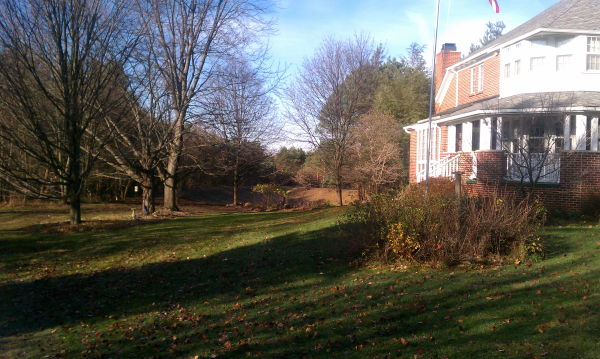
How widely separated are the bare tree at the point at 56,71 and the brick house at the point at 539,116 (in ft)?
41.3

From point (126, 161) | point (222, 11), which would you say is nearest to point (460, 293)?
point (126, 161)

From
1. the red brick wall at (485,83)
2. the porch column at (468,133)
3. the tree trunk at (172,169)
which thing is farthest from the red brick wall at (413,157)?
the tree trunk at (172,169)

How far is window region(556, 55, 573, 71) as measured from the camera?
16391 millimetres

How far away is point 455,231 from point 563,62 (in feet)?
39.4

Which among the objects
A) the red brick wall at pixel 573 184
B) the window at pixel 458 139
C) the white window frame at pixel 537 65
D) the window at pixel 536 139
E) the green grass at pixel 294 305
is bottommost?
the green grass at pixel 294 305

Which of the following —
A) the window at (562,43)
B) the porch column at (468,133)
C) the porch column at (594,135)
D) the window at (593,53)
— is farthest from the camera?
the porch column at (468,133)

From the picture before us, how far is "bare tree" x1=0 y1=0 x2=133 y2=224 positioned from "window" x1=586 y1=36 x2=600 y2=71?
54.7 feet

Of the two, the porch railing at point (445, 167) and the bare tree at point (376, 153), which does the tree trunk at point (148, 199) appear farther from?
the porch railing at point (445, 167)

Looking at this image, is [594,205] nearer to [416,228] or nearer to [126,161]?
[416,228]

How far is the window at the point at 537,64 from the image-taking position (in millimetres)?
16812

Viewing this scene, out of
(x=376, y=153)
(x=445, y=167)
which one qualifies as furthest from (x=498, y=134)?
(x=376, y=153)

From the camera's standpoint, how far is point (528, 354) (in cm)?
468

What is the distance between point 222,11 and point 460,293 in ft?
56.6

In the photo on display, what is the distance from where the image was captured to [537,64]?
16.9 metres
